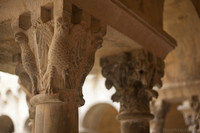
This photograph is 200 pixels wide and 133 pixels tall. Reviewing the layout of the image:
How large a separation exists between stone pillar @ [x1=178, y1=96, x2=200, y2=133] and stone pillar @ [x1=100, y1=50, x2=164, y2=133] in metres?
3.43

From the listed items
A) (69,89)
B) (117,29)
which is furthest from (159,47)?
(69,89)

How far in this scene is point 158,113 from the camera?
8.41m

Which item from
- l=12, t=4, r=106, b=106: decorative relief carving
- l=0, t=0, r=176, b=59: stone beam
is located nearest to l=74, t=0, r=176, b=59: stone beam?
l=0, t=0, r=176, b=59: stone beam

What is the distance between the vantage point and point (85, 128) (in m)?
9.47

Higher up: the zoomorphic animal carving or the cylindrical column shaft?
the zoomorphic animal carving

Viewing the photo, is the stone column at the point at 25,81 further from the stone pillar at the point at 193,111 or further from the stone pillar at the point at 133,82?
the stone pillar at the point at 193,111

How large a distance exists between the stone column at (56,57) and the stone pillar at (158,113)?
5136 millimetres

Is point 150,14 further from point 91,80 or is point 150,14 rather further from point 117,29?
point 91,80

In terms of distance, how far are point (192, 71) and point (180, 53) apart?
1.68 ft

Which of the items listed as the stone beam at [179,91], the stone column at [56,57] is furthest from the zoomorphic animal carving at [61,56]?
the stone beam at [179,91]

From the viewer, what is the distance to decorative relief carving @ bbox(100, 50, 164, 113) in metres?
4.77

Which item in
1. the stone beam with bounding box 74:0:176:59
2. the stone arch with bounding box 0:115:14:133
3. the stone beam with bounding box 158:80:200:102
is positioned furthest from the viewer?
the stone arch with bounding box 0:115:14:133

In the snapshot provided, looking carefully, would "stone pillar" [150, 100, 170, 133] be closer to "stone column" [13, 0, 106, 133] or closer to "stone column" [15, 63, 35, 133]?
"stone column" [15, 63, 35, 133]

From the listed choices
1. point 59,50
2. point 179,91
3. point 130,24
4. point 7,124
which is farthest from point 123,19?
point 7,124
